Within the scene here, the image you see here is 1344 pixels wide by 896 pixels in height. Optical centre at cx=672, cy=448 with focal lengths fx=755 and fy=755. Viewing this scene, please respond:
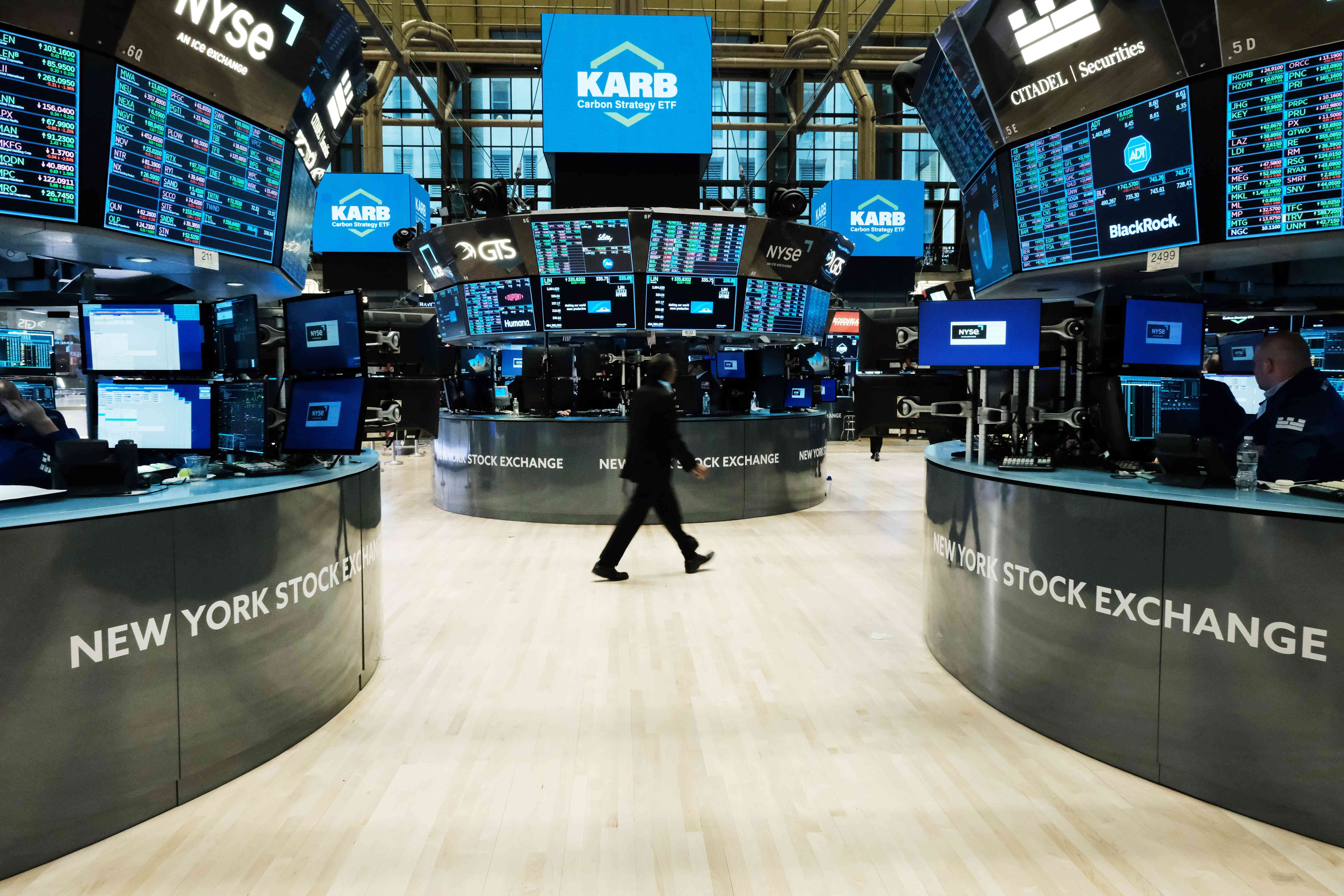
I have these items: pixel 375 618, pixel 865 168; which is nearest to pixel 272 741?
pixel 375 618

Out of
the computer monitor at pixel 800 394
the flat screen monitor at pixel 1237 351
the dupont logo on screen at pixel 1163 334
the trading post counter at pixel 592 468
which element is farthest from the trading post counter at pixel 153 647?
the computer monitor at pixel 800 394

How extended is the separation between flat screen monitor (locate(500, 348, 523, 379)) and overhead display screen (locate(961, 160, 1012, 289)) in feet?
24.8

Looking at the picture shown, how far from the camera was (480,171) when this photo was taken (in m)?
21.7

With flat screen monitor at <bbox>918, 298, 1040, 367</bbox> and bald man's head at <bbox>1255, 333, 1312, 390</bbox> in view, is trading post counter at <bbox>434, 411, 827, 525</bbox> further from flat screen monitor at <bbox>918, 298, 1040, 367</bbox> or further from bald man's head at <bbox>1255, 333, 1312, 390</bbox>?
bald man's head at <bbox>1255, 333, 1312, 390</bbox>

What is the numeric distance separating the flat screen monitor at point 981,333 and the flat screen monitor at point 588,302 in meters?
4.79

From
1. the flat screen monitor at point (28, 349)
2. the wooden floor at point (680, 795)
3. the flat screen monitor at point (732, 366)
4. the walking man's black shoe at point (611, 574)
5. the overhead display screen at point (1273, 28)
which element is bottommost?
the wooden floor at point (680, 795)

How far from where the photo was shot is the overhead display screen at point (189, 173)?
3104 mm

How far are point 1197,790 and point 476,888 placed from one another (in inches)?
89.8

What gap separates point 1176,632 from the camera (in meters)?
2.48

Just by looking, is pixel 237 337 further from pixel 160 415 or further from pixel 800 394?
pixel 800 394

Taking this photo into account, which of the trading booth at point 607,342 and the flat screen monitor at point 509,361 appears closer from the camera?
the trading booth at point 607,342

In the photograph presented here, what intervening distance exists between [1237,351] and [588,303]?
5.95 metres

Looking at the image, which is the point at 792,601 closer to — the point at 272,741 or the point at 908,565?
the point at 908,565

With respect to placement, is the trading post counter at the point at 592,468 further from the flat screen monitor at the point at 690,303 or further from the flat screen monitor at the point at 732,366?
the flat screen monitor at the point at 690,303
